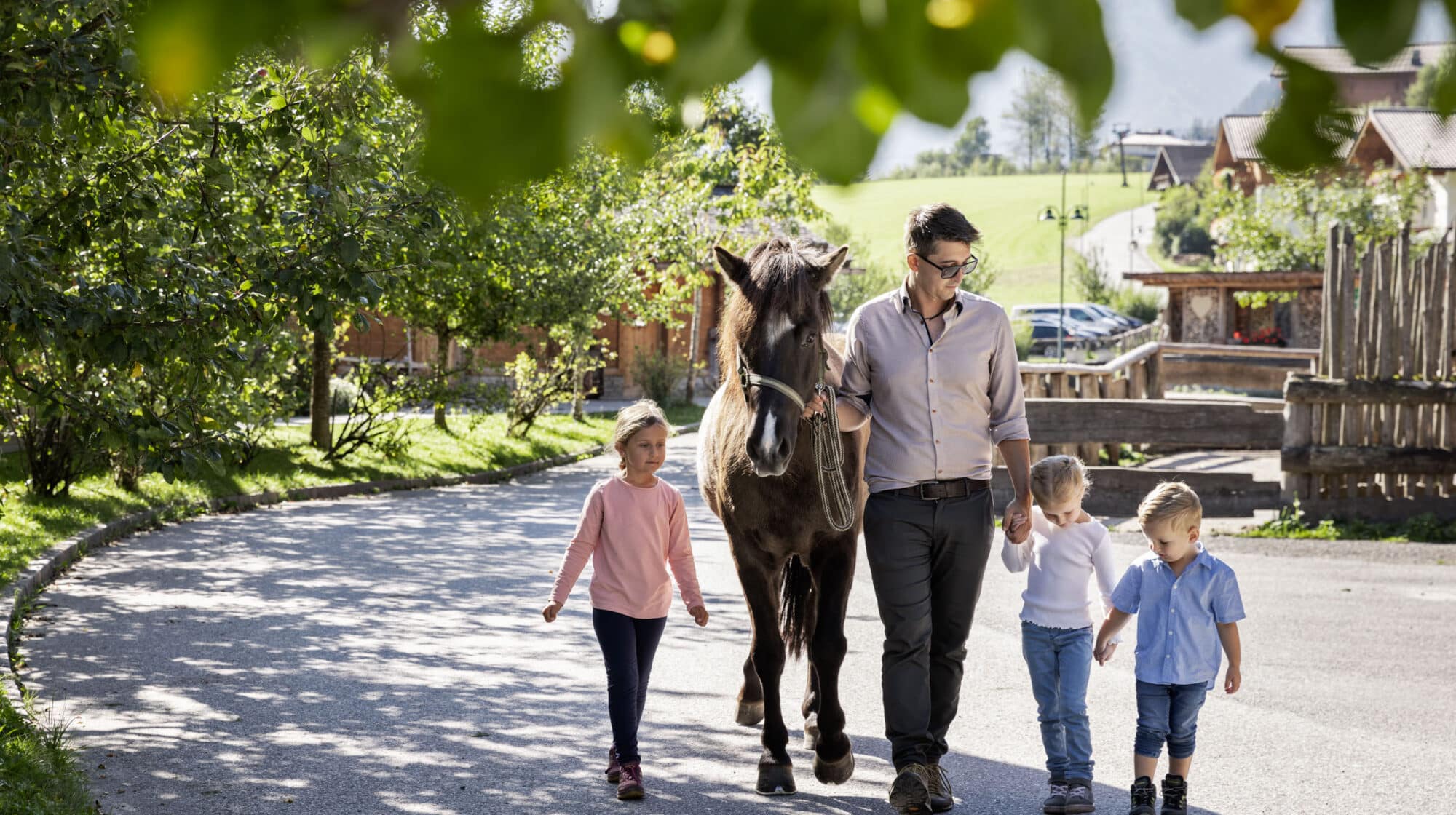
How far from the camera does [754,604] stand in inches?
215

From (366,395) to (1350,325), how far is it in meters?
12.1

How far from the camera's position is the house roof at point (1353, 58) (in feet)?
3.78

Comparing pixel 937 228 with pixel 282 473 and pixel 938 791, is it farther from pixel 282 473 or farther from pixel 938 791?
pixel 282 473

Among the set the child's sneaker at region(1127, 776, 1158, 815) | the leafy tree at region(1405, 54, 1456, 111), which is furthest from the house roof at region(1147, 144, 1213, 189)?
the leafy tree at region(1405, 54, 1456, 111)

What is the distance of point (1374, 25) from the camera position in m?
1.13

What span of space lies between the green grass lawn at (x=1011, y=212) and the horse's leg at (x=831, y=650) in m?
67.7

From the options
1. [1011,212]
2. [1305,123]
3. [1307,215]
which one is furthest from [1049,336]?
[1305,123]

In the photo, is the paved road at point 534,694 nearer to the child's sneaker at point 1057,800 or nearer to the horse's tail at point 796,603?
the child's sneaker at point 1057,800

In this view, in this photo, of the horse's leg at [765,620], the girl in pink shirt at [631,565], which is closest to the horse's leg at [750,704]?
the horse's leg at [765,620]

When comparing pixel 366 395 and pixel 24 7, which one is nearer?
pixel 24 7

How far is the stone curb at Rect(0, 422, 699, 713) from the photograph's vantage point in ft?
24.5

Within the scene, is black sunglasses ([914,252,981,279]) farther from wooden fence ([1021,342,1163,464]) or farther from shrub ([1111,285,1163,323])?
shrub ([1111,285,1163,323])

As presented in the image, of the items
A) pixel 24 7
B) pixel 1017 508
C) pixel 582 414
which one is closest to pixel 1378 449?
pixel 1017 508

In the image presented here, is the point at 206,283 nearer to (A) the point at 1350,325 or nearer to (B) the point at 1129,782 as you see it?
(B) the point at 1129,782
